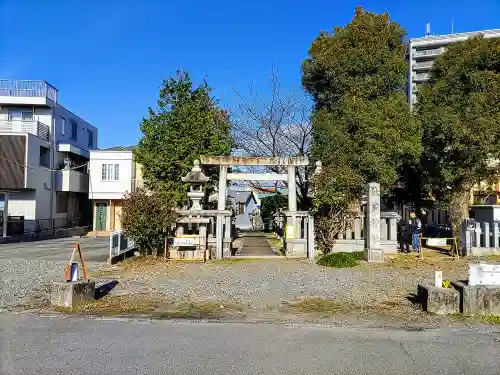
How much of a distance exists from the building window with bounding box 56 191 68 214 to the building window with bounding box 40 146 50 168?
2.39 metres

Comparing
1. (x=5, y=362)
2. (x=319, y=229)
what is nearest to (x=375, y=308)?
(x=5, y=362)

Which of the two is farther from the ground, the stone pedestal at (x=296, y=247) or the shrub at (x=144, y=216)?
the shrub at (x=144, y=216)

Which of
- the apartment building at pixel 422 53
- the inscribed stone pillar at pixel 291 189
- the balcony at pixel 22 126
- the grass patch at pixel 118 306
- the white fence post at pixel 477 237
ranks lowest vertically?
the grass patch at pixel 118 306

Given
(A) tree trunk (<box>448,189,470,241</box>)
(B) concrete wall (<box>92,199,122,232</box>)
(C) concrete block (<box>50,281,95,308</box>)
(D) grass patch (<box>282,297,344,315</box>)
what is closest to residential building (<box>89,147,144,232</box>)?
(B) concrete wall (<box>92,199,122,232</box>)

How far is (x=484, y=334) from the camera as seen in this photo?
6.77m

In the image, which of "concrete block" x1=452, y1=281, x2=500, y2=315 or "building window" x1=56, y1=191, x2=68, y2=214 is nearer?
"concrete block" x1=452, y1=281, x2=500, y2=315

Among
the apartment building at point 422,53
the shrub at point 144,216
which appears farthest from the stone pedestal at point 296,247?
the apartment building at point 422,53

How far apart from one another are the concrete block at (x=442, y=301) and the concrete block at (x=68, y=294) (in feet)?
20.4

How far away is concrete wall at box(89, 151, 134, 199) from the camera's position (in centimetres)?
3534

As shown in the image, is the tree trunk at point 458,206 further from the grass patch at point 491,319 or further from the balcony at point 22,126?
the balcony at point 22,126

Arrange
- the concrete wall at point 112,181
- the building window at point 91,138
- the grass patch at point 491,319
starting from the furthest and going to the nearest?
the building window at point 91,138 → the concrete wall at point 112,181 → the grass patch at point 491,319

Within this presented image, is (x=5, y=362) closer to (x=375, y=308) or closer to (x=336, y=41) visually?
(x=375, y=308)

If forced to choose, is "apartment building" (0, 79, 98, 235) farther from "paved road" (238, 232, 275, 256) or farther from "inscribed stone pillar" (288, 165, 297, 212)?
"inscribed stone pillar" (288, 165, 297, 212)

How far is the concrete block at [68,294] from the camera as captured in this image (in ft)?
27.6
